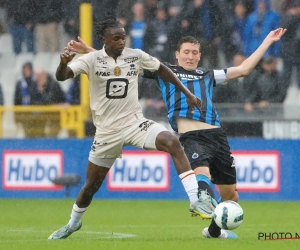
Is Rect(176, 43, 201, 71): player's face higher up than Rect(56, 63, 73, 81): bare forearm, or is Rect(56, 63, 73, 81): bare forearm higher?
Rect(176, 43, 201, 71): player's face

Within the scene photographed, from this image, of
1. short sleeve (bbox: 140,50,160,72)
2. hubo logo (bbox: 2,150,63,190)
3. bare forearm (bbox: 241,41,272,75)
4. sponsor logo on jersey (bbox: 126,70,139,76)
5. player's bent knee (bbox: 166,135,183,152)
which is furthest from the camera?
hubo logo (bbox: 2,150,63,190)

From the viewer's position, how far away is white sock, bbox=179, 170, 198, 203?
26.2 feet

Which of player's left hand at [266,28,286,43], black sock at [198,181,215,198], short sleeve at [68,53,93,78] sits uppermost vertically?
player's left hand at [266,28,286,43]

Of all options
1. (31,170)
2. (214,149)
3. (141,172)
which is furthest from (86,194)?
(31,170)

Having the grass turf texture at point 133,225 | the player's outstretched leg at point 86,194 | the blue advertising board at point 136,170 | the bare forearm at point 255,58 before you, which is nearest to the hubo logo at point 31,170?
the blue advertising board at point 136,170

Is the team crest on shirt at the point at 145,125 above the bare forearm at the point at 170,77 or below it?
below

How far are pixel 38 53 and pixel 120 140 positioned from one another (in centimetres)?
890

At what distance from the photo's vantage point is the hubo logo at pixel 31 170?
15633 millimetres

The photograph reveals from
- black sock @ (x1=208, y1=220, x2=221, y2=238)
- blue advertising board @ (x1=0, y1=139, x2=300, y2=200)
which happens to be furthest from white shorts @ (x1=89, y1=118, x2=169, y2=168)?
blue advertising board @ (x1=0, y1=139, x2=300, y2=200)

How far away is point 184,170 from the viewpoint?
808 centimetres

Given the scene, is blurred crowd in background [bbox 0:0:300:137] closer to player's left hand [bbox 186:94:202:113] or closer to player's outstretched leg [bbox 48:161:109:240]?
player's outstretched leg [bbox 48:161:109:240]

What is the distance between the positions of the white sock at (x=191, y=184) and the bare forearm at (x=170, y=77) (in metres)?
0.85

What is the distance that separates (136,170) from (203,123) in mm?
6481

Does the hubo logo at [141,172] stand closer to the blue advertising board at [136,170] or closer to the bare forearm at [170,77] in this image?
the blue advertising board at [136,170]
